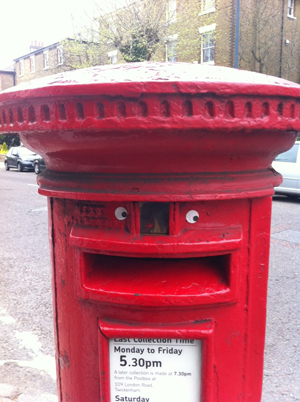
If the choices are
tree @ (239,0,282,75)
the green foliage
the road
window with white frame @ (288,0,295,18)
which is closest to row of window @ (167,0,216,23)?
tree @ (239,0,282,75)

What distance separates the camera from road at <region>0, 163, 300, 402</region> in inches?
89.2

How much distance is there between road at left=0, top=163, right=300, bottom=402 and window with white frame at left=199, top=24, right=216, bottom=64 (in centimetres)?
1185

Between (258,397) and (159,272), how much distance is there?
1.58ft

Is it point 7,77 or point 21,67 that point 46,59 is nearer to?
point 21,67

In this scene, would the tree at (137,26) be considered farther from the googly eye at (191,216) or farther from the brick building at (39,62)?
the googly eye at (191,216)

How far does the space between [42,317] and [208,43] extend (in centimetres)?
1539

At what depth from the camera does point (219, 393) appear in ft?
3.25

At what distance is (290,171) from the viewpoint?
8047 mm

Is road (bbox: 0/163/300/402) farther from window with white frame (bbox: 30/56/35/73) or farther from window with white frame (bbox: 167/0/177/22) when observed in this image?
window with white frame (bbox: 30/56/35/73)

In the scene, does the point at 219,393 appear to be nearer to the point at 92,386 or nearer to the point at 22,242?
the point at 92,386

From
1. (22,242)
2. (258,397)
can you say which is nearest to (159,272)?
(258,397)

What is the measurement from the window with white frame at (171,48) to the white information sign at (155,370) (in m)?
16.1

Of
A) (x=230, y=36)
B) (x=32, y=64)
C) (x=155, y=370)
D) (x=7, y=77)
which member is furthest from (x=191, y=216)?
(x=7, y=77)

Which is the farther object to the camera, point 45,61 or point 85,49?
point 45,61
